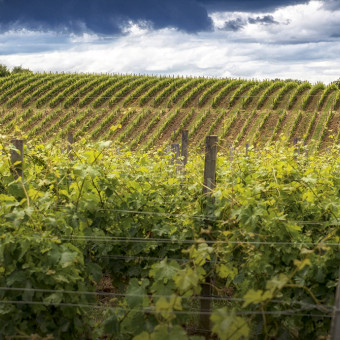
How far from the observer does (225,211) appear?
404 cm

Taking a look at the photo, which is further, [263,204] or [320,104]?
[320,104]

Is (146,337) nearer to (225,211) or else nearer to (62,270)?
(62,270)

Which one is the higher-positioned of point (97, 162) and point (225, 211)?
point (97, 162)

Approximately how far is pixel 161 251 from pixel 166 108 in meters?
26.9

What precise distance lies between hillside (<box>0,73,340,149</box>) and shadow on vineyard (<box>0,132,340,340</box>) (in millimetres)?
20030

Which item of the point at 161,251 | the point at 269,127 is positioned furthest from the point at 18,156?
the point at 269,127

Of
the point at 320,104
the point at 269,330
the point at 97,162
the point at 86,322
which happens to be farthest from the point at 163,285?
the point at 320,104

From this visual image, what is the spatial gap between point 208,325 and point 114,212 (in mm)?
1560

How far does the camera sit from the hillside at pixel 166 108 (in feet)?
86.4

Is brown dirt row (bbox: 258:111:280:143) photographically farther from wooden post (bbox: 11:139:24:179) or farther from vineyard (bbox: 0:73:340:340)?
wooden post (bbox: 11:139:24:179)

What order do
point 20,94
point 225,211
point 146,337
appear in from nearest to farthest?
point 146,337, point 225,211, point 20,94

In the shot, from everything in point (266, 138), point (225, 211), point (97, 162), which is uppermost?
point (97, 162)

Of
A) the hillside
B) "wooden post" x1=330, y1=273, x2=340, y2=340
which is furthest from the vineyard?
the hillside

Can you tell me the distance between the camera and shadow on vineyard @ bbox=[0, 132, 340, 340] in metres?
2.96
